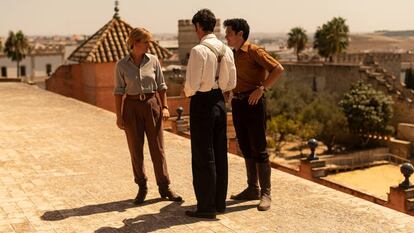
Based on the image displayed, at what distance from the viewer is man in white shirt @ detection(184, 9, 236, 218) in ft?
18.4

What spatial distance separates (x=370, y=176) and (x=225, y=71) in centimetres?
1892

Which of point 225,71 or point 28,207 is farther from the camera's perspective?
point 28,207

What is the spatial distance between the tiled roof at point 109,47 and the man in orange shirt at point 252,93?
10.8m

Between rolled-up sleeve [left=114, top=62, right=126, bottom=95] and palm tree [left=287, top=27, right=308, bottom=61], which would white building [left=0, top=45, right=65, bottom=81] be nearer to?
palm tree [left=287, top=27, right=308, bottom=61]

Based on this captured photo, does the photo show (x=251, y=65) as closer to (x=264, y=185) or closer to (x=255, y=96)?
(x=255, y=96)

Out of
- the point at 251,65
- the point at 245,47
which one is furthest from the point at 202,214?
the point at 245,47

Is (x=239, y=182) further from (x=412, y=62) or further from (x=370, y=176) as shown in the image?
(x=412, y=62)

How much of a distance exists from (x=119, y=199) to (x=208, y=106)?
186cm

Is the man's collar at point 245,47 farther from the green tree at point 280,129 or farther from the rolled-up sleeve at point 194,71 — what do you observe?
the green tree at point 280,129

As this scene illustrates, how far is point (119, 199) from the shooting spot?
6852 millimetres

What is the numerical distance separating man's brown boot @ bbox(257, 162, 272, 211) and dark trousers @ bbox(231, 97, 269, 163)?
67 millimetres

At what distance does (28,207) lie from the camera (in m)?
6.60

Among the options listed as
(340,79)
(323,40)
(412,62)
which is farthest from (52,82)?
(412,62)

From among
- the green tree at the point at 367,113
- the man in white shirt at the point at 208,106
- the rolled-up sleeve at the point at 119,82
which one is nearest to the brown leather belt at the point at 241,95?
the man in white shirt at the point at 208,106
